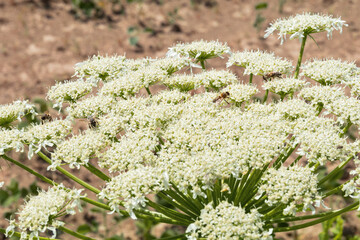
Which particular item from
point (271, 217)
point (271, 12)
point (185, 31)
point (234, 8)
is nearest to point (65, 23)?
point (185, 31)

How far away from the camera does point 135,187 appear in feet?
14.0

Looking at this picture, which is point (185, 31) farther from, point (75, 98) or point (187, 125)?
point (187, 125)

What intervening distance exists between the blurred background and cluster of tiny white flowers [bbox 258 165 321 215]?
10282 millimetres

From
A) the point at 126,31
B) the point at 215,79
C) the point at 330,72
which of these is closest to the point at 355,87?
the point at 330,72

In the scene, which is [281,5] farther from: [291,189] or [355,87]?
[291,189]

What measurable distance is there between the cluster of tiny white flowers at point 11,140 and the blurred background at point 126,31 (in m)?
8.14

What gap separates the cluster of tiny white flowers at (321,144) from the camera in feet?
15.0

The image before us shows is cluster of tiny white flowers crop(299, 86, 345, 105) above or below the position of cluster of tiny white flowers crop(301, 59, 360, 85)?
below

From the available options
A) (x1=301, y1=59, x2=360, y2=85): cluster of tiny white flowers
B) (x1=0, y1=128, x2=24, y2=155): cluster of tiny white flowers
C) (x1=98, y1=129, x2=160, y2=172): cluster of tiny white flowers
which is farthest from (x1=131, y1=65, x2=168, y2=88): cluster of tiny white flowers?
(x1=301, y1=59, x2=360, y2=85): cluster of tiny white flowers

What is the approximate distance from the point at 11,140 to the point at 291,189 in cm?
368

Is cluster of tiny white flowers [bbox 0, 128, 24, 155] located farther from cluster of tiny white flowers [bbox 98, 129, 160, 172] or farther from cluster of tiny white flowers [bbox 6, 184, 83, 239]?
cluster of tiny white flowers [bbox 98, 129, 160, 172]

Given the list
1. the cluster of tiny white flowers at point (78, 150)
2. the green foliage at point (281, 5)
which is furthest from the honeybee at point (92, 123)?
the green foliage at point (281, 5)

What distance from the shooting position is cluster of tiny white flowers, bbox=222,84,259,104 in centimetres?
564

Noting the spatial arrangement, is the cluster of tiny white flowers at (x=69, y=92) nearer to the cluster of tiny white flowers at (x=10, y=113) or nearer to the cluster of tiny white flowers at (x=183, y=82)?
the cluster of tiny white flowers at (x=10, y=113)
